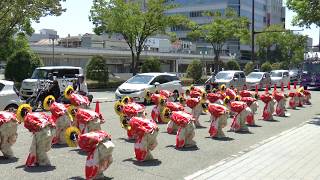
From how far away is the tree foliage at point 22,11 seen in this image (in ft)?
88.8

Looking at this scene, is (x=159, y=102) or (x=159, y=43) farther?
(x=159, y=43)

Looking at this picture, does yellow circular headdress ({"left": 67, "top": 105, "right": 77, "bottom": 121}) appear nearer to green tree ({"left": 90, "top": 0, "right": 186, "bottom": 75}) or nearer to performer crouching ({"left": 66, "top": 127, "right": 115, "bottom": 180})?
performer crouching ({"left": 66, "top": 127, "right": 115, "bottom": 180})

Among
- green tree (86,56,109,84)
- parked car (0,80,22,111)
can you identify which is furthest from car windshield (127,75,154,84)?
green tree (86,56,109,84)

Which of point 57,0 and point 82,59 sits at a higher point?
point 57,0

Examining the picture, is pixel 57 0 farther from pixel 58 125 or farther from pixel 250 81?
pixel 58 125

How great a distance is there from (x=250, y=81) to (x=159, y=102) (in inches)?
937

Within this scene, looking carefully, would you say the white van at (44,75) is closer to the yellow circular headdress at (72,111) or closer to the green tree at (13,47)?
the yellow circular headdress at (72,111)

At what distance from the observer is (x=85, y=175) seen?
7.59 m

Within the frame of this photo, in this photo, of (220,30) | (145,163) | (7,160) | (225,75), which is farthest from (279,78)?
(7,160)

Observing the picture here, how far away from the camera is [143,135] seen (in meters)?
8.78

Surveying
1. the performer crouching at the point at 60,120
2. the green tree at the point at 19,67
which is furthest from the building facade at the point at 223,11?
the performer crouching at the point at 60,120

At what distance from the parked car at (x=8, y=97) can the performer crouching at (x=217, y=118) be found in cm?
705

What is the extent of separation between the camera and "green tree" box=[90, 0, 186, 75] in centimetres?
3803

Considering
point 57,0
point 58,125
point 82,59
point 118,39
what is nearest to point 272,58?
point 118,39
